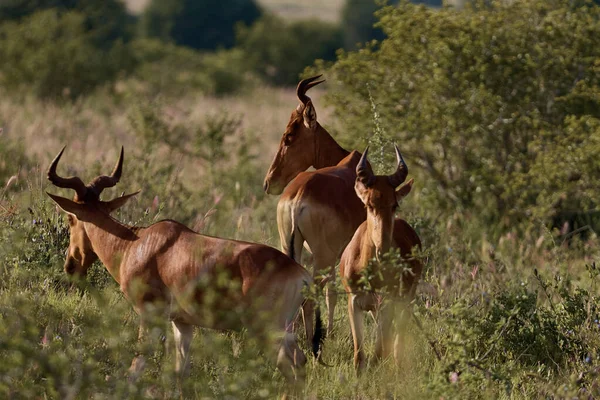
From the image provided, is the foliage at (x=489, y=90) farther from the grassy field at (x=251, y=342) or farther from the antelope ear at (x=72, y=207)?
the antelope ear at (x=72, y=207)

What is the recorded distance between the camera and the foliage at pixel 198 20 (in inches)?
2965

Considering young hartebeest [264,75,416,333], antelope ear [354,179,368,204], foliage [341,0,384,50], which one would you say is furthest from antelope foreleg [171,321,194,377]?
foliage [341,0,384,50]

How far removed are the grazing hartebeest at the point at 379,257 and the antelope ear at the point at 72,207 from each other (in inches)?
68.5

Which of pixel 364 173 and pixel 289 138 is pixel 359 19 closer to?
pixel 289 138

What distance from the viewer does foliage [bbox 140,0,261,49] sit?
247 ft

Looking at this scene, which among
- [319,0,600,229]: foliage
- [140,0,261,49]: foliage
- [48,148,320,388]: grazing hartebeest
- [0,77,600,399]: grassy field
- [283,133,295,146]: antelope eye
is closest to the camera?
[0,77,600,399]: grassy field

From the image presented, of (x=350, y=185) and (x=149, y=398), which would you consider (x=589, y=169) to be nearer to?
(x=350, y=185)

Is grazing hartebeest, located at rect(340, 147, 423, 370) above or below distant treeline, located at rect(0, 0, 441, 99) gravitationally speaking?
above

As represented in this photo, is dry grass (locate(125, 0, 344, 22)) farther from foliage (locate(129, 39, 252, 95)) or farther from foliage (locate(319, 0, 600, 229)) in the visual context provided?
foliage (locate(319, 0, 600, 229))

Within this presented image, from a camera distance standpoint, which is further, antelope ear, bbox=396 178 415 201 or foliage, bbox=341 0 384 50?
foliage, bbox=341 0 384 50

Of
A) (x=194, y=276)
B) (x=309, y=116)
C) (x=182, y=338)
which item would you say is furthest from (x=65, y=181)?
(x=309, y=116)

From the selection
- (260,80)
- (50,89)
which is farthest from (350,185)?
(260,80)

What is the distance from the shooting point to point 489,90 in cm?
1259

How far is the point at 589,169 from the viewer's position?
11.6 meters
